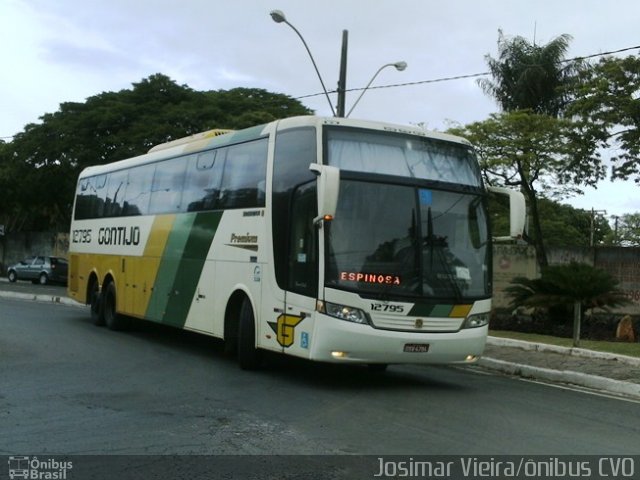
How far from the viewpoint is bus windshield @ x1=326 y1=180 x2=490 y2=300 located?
9.33 meters

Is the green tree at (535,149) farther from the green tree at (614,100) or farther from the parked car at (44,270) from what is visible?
the parked car at (44,270)

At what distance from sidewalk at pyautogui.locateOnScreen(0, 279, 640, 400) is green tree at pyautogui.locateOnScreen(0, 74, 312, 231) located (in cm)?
2104

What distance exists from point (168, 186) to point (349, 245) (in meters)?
5.70

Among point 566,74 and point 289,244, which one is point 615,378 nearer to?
point 289,244

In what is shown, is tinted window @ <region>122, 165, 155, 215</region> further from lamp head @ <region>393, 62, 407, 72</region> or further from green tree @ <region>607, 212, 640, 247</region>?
green tree @ <region>607, 212, 640, 247</region>

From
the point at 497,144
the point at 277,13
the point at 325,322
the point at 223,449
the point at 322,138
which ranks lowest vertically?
the point at 223,449

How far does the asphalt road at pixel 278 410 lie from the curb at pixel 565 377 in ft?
1.71

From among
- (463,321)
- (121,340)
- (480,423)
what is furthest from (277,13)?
(480,423)

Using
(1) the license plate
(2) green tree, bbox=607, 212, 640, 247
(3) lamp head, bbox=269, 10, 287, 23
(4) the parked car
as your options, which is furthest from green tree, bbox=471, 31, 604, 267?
(2) green tree, bbox=607, 212, 640, 247

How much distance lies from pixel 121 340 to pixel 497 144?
13002 millimetres

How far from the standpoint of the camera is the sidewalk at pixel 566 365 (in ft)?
35.2

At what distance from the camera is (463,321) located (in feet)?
32.2

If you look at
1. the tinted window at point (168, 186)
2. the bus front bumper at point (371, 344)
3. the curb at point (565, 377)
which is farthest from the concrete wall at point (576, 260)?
the bus front bumper at point (371, 344)

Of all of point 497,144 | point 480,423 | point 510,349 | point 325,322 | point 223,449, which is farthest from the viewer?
point 497,144
